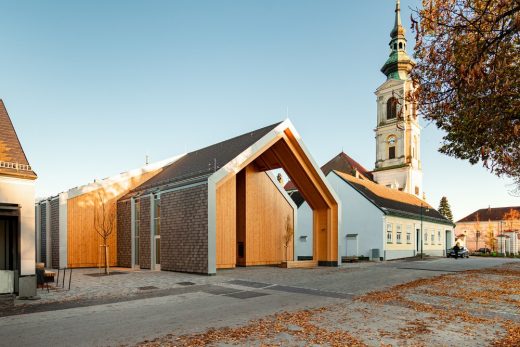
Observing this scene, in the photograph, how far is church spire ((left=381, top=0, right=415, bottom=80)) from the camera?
58.8 m

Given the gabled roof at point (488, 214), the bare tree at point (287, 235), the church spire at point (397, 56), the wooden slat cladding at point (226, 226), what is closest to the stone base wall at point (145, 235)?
the wooden slat cladding at point (226, 226)

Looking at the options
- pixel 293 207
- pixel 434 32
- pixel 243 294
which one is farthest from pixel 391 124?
pixel 434 32

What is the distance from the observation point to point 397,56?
59.8 m

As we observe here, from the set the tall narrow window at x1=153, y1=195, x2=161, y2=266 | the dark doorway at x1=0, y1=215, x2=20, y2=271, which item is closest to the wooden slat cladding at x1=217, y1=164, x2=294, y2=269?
the tall narrow window at x1=153, y1=195, x2=161, y2=266

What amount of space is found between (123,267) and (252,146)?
1223 centimetres

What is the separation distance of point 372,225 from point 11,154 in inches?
1113

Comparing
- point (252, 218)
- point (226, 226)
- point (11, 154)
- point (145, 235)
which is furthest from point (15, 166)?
point (252, 218)

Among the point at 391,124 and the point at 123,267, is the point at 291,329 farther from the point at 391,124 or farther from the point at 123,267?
the point at 391,124

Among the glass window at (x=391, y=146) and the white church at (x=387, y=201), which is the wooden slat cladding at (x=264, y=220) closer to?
the white church at (x=387, y=201)

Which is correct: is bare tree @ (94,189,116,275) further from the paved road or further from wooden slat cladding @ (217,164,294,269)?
the paved road

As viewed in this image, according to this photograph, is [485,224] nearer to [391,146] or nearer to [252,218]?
[391,146]

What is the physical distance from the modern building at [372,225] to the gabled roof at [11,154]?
20.7 m

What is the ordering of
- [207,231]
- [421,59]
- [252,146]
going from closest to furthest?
1. [421,59]
2. [207,231]
3. [252,146]

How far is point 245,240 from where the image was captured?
2522 cm
